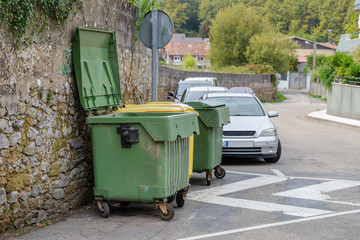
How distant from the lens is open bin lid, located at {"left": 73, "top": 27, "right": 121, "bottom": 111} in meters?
7.41

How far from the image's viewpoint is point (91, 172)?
785 centimetres

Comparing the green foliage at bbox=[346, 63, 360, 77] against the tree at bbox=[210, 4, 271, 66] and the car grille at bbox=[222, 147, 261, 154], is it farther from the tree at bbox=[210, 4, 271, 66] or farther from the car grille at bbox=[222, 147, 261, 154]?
the tree at bbox=[210, 4, 271, 66]


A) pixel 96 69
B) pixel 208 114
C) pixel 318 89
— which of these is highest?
pixel 96 69

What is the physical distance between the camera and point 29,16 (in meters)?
6.12

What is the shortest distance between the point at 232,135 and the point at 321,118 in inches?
669

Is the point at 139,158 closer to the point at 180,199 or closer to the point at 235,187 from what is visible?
the point at 180,199

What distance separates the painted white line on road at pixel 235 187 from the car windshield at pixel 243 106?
2.81 m

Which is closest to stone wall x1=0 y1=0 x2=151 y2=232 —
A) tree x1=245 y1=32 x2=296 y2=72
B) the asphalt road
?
the asphalt road

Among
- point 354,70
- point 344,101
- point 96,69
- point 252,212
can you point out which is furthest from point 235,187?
point 354,70

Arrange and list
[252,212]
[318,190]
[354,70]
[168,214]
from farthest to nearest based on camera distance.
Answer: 1. [354,70]
2. [318,190]
3. [252,212]
4. [168,214]

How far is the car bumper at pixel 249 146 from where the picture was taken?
11.8 meters

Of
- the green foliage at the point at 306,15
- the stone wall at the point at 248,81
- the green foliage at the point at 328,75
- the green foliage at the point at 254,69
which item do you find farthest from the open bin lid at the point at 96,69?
the green foliage at the point at 306,15

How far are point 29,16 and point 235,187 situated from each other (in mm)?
4546

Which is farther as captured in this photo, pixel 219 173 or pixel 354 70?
pixel 354 70
